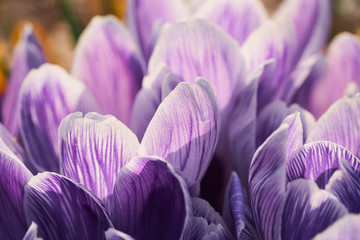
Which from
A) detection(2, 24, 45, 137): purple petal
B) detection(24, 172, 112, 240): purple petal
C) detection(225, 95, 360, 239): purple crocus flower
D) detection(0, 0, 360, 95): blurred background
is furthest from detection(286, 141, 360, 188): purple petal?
detection(0, 0, 360, 95): blurred background

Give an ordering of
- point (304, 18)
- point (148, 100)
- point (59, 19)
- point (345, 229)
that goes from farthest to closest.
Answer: point (59, 19) < point (304, 18) < point (148, 100) < point (345, 229)

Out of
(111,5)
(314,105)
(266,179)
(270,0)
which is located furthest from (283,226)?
(270,0)

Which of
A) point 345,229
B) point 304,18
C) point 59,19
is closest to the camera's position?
point 345,229

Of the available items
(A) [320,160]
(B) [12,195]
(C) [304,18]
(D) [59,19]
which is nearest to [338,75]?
(C) [304,18]

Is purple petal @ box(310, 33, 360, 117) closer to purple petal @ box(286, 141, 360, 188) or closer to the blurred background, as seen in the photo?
purple petal @ box(286, 141, 360, 188)

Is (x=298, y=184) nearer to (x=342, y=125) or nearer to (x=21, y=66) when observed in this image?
(x=342, y=125)

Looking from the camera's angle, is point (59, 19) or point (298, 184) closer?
point (298, 184)

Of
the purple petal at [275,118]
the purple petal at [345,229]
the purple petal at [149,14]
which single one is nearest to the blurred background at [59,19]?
the purple petal at [149,14]
